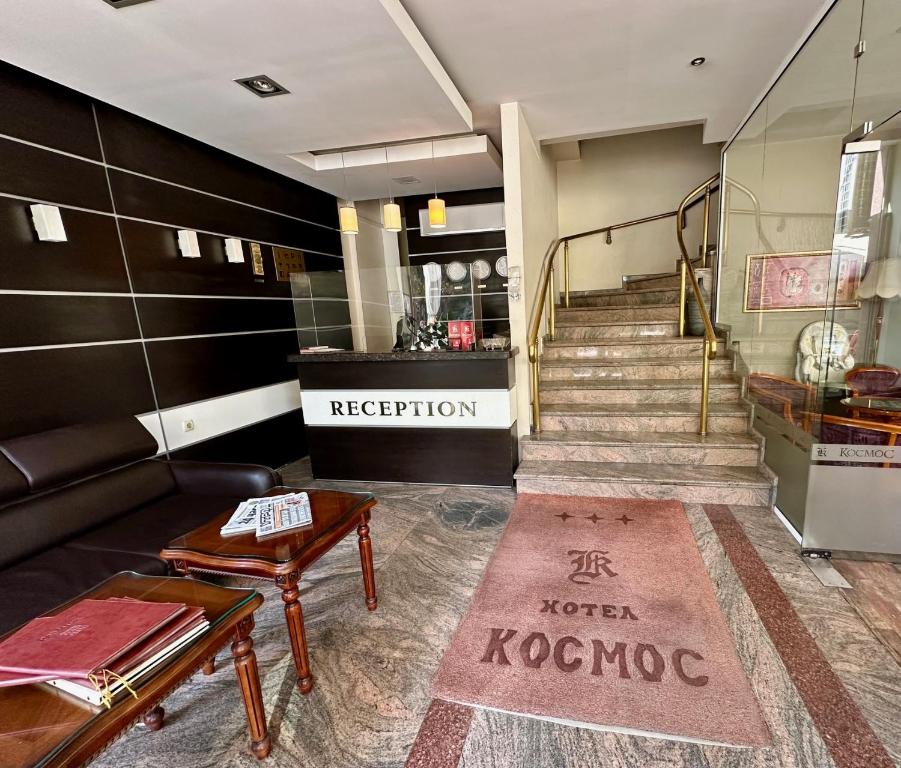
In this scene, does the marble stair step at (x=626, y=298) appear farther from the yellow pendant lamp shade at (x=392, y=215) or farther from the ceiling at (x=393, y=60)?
the yellow pendant lamp shade at (x=392, y=215)

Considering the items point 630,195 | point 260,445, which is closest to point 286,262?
point 260,445

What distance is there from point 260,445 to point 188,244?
1.81m

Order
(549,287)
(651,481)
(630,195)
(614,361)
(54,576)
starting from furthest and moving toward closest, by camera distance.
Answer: (630,195) → (549,287) → (614,361) → (651,481) → (54,576)

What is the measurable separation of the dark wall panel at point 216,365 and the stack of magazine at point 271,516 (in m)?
1.72

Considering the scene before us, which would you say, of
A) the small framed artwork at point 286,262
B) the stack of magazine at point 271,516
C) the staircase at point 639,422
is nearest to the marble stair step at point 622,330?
the staircase at point 639,422

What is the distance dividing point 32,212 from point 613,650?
146 inches

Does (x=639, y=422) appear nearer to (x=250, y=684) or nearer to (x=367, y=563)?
(x=367, y=563)

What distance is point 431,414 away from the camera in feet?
11.5

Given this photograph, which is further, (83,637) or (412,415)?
(412,415)

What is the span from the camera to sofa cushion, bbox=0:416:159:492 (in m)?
2.12

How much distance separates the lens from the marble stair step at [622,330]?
4.46 metres

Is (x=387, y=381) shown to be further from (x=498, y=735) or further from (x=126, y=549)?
(x=498, y=735)

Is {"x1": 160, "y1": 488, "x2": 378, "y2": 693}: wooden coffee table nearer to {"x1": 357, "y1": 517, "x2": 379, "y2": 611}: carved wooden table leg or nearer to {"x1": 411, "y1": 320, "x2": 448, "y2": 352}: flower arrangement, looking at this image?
{"x1": 357, "y1": 517, "x2": 379, "y2": 611}: carved wooden table leg

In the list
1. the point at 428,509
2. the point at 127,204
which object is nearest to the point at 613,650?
the point at 428,509
